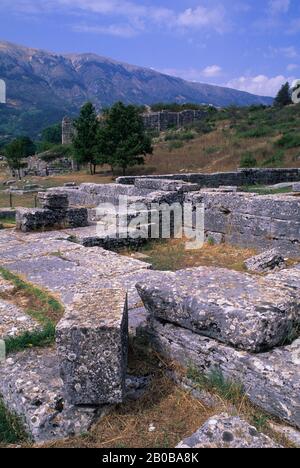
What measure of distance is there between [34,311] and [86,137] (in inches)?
1238

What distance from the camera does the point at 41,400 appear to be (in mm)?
3367

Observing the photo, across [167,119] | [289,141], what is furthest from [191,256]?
[167,119]

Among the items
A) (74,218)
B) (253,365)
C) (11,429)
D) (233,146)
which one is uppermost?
(233,146)

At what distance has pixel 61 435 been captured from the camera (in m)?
3.12

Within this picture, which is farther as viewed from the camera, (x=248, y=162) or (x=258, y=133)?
(x=258, y=133)

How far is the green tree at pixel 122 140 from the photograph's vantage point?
29.5m

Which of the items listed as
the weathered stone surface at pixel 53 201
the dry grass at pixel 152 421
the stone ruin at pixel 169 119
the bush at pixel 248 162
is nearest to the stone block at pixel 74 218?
the weathered stone surface at pixel 53 201

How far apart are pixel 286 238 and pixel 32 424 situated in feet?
21.8

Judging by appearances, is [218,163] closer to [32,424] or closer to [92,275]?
[92,275]

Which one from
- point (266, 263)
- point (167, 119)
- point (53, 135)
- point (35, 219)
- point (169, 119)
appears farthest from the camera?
point (53, 135)

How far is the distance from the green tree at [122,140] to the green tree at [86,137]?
2.65 m

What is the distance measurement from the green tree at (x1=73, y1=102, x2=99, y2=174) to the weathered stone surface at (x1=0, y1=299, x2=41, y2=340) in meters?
28.7

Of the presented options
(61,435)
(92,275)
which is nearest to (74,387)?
(61,435)

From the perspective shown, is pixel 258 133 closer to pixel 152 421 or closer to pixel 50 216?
pixel 50 216
